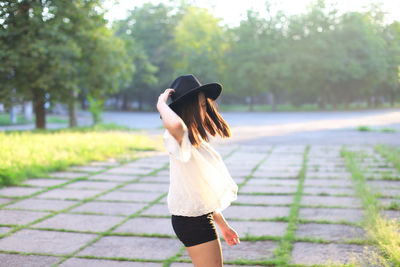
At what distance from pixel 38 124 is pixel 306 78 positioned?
1066 inches

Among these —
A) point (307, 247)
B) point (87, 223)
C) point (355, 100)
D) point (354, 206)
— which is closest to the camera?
point (307, 247)

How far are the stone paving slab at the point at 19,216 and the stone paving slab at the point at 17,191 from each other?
907 mm

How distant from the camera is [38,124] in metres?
15.9

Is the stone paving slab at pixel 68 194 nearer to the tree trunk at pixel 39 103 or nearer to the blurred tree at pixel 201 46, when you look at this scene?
the tree trunk at pixel 39 103

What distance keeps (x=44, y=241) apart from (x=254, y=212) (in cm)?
231

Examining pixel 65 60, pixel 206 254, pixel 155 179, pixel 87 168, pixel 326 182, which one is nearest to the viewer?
pixel 206 254

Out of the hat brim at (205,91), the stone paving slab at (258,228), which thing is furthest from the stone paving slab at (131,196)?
the hat brim at (205,91)

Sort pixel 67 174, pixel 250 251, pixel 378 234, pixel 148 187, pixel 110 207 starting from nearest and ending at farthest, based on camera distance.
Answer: pixel 378 234 → pixel 250 251 → pixel 110 207 → pixel 148 187 → pixel 67 174

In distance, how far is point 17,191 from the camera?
20.4 ft

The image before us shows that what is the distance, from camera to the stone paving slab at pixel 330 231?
4.06 m

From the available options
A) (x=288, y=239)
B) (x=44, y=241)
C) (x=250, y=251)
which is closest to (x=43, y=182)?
(x=44, y=241)

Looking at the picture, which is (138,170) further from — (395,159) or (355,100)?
(355,100)

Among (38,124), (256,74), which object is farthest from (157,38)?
(38,124)

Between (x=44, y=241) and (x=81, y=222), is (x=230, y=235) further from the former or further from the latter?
(x=81, y=222)
